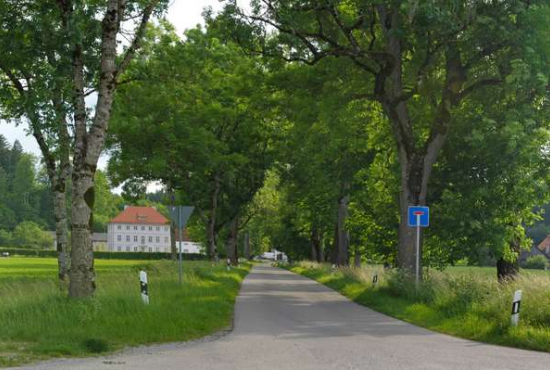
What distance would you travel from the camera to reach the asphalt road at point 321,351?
26.6 feet

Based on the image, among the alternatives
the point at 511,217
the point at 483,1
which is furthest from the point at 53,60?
the point at 511,217

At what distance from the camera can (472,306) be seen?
13438 millimetres

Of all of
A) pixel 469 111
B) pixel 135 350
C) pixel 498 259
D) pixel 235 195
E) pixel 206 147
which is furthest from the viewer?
pixel 235 195

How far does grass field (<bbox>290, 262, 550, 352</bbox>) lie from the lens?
36.4ft

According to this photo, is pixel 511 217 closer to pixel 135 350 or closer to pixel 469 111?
pixel 469 111

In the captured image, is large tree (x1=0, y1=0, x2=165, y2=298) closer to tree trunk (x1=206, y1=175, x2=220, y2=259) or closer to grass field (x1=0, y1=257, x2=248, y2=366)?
grass field (x1=0, y1=257, x2=248, y2=366)

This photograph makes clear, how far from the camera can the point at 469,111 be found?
68.7ft

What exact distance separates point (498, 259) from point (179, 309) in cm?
1402

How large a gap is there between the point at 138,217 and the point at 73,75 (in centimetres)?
14346

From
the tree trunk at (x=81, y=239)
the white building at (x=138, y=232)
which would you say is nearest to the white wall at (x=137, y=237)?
the white building at (x=138, y=232)

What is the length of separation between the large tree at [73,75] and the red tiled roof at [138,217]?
5389 inches

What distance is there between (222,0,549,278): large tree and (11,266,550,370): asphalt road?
7.74 metres

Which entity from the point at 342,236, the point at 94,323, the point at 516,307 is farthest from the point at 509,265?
the point at 94,323

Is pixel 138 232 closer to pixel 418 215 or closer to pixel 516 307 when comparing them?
pixel 418 215
